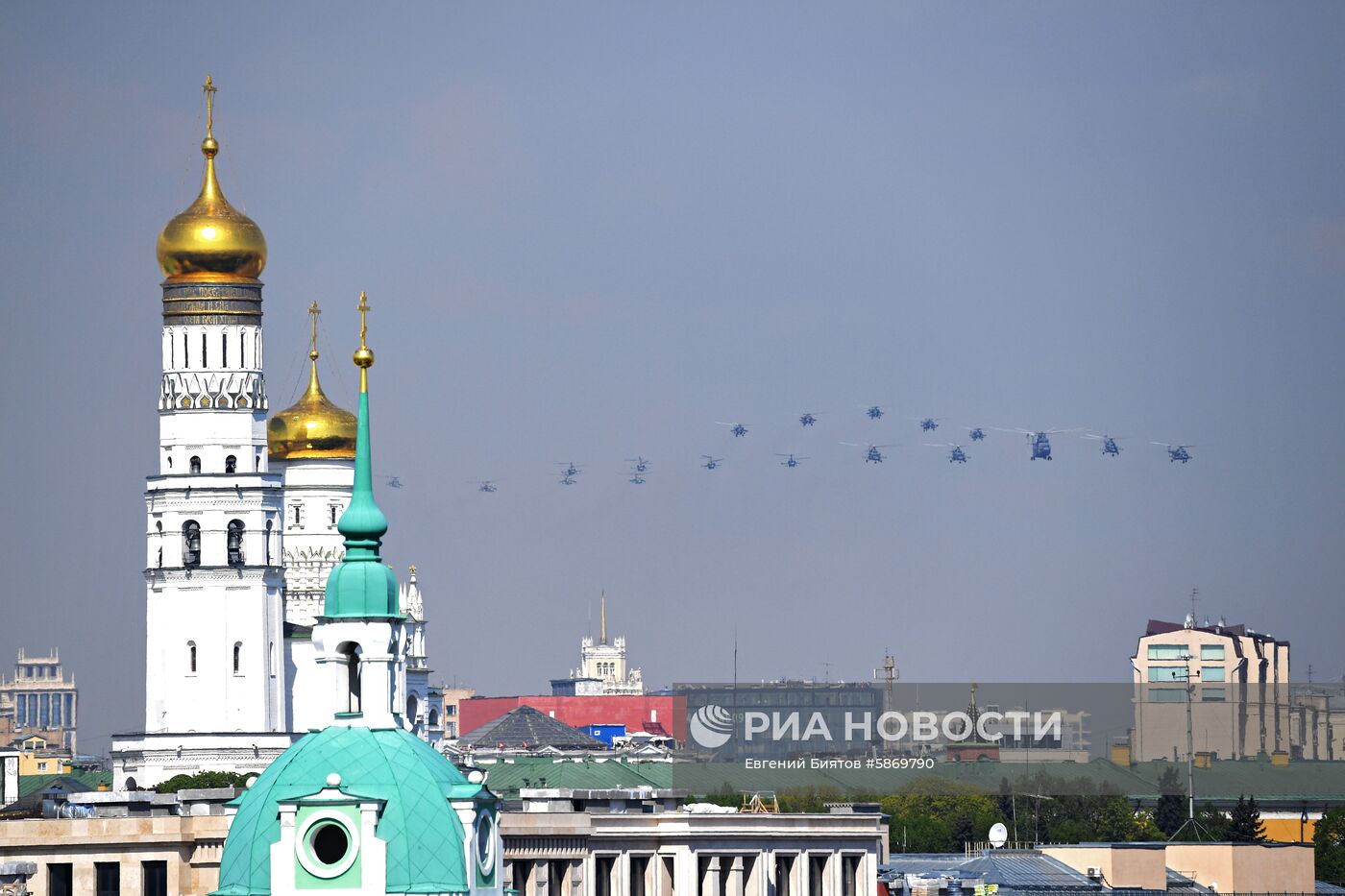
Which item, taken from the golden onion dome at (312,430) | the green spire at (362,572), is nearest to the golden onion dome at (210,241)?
the golden onion dome at (312,430)

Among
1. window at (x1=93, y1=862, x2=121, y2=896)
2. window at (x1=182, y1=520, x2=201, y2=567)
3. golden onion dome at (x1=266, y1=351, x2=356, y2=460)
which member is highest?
golden onion dome at (x1=266, y1=351, x2=356, y2=460)

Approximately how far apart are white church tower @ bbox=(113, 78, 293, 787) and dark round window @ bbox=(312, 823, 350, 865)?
109 meters

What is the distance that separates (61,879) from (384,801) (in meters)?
21.5

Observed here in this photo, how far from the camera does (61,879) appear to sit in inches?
3211

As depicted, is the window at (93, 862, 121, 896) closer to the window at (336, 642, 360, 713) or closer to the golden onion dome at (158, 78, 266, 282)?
the window at (336, 642, 360, 713)

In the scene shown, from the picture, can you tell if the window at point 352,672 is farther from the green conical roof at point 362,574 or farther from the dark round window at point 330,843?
the dark round window at point 330,843

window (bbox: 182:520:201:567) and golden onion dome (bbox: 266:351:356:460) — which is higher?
golden onion dome (bbox: 266:351:356:460)

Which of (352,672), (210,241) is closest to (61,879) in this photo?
(352,672)

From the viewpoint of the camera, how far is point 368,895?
61.2 metres

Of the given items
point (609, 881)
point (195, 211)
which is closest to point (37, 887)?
point (609, 881)

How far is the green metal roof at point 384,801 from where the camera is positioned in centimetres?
6162

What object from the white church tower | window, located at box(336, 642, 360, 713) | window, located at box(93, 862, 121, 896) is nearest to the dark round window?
window, located at box(336, 642, 360, 713)

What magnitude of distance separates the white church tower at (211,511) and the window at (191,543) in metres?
0.04

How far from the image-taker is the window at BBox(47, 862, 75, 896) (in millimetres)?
81375
